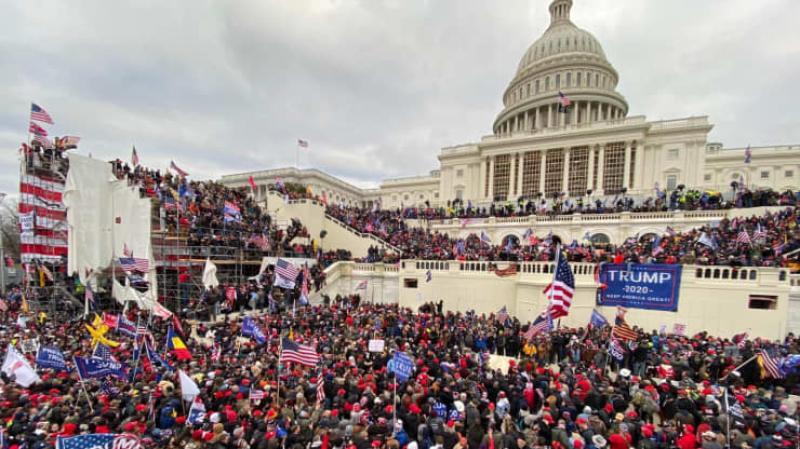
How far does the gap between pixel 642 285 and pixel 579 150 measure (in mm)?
35353

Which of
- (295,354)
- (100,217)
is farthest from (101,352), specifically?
(100,217)

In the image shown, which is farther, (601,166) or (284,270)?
(601,166)

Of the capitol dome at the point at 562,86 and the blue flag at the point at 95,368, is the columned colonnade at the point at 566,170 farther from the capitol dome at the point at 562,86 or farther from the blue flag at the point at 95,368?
the blue flag at the point at 95,368

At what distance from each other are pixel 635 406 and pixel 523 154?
143ft

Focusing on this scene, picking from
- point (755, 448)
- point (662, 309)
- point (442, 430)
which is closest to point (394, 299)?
point (662, 309)

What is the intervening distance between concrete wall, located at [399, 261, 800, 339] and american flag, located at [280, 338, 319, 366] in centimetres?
1260

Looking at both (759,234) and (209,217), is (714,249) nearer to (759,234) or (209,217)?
(759,234)

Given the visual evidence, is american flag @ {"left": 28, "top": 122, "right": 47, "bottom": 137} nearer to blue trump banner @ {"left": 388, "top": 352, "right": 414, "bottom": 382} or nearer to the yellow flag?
the yellow flag

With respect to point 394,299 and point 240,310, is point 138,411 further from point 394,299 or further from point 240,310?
point 394,299

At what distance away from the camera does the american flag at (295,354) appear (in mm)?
7920

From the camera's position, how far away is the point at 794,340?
11062mm

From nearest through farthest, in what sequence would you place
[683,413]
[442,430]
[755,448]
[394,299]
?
1. [755,448]
2. [442,430]
3. [683,413]
4. [394,299]

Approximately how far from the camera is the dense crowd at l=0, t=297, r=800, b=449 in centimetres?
596

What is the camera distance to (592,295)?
1550 centimetres
